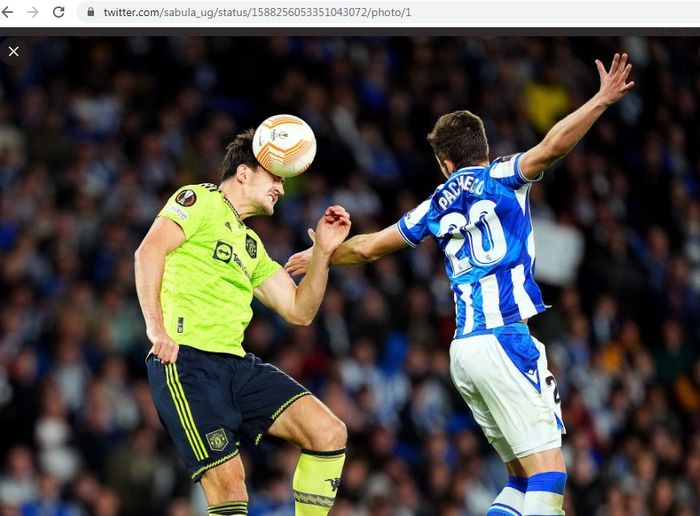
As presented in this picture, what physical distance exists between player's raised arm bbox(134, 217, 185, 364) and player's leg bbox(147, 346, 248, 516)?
207 millimetres

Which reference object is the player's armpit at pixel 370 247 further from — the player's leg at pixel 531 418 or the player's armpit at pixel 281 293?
the player's leg at pixel 531 418

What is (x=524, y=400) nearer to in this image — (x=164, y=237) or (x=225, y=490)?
(x=225, y=490)

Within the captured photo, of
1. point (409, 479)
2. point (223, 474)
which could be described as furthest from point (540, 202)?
point (223, 474)

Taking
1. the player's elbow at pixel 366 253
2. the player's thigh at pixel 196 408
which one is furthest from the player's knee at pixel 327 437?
the player's elbow at pixel 366 253

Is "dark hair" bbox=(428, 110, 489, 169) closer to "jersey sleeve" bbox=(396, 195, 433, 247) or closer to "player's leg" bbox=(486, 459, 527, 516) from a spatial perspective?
"jersey sleeve" bbox=(396, 195, 433, 247)

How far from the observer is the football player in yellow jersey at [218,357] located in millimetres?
6062

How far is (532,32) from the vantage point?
7.65 metres

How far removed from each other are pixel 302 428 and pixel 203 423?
0.57 meters

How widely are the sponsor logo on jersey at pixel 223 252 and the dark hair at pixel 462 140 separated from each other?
1.24m

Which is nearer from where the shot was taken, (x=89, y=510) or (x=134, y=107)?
(x=89, y=510)
